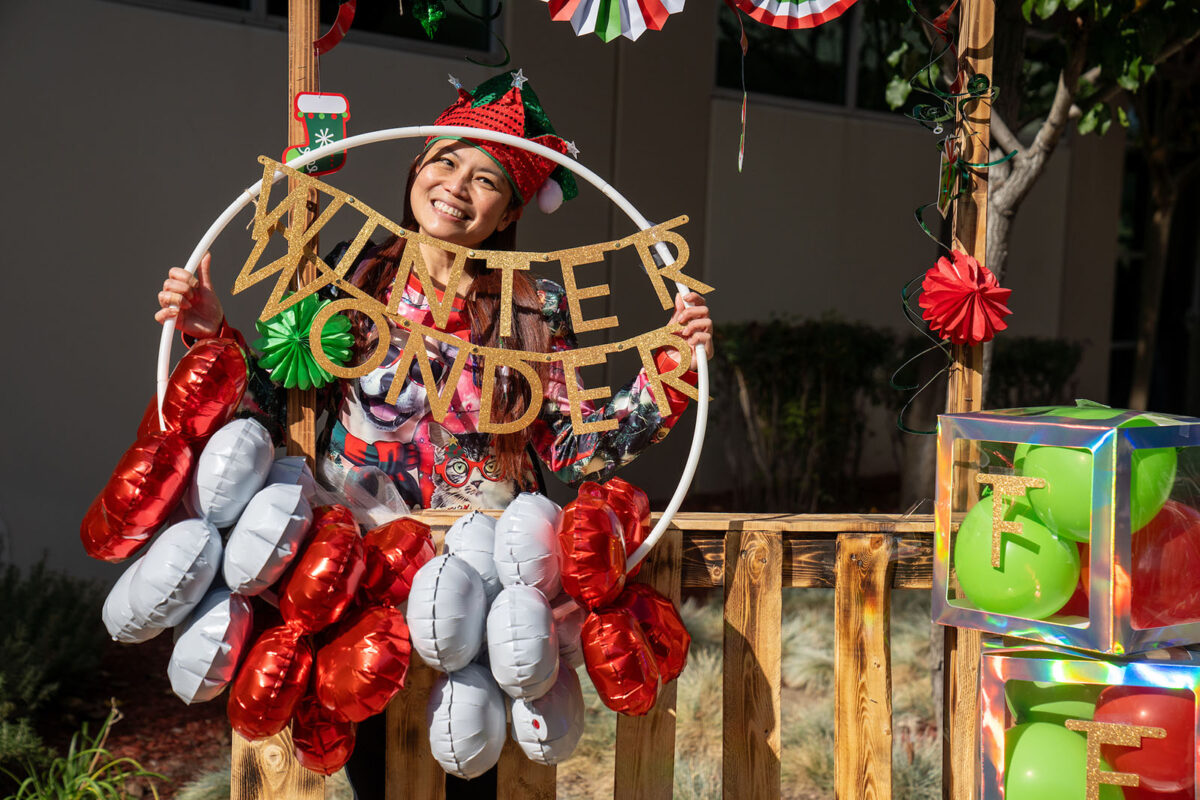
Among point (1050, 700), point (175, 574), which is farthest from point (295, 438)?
point (1050, 700)

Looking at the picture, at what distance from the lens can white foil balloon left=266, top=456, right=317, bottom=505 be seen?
1725mm

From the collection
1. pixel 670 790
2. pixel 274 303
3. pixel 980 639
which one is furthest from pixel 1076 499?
pixel 274 303

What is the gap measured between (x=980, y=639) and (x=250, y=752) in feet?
4.81

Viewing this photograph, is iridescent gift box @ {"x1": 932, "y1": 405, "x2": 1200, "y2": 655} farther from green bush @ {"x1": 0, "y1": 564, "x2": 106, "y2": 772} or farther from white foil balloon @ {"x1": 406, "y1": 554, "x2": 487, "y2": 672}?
green bush @ {"x1": 0, "y1": 564, "x2": 106, "y2": 772}

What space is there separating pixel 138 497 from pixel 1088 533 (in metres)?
1.55

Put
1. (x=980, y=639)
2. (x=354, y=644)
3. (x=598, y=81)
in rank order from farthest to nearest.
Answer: (x=598, y=81) < (x=980, y=639) < (x=354, y=644)

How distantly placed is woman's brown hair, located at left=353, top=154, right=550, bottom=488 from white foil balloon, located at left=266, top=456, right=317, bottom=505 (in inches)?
9.4

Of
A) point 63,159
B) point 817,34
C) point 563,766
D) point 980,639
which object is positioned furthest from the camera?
point 817,34

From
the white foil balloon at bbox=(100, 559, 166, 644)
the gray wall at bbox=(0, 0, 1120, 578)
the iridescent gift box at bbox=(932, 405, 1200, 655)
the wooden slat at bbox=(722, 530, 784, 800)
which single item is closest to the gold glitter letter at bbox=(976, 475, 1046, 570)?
the iridescent gift box at bbox=(932, 405, 1200, 655)

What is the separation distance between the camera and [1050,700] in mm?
1761

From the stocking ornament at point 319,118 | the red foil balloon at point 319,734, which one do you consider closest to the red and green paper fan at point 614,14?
the stocking ornament at point 319,118

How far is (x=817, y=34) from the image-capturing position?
671cm

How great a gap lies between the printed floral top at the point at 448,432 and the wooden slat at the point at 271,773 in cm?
52

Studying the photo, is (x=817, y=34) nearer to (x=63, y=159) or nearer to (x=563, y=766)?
(x=63, y=159)
